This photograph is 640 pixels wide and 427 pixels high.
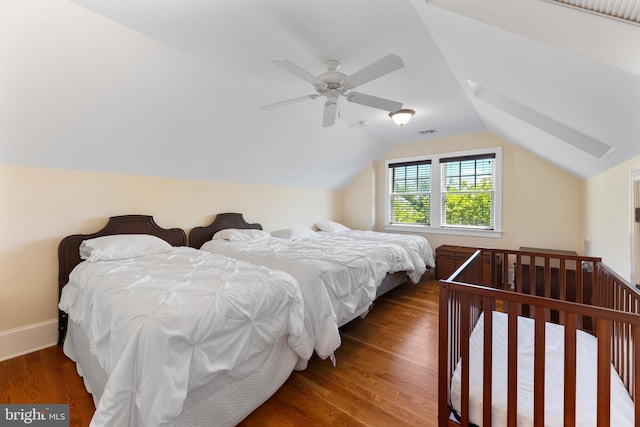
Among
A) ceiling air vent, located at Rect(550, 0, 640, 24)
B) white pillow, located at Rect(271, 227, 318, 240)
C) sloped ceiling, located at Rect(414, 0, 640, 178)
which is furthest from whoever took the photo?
white pillow, located at Rect(271, 227, 318, 240)

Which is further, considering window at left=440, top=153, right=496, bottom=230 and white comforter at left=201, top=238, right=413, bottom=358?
window at left=440, top=153, right=496, bottom=230

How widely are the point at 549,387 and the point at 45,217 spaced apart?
3962 mm

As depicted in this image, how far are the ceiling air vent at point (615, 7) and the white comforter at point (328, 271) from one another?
203 centimetres

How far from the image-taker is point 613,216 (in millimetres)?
2336

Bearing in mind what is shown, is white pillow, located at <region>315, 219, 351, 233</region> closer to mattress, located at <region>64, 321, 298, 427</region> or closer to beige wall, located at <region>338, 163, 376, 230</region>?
beige wall, located at <region>338, 163, 376, 230</region>

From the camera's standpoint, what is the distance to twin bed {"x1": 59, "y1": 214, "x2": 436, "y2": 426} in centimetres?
122

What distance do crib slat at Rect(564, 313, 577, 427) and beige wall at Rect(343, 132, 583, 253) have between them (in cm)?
366

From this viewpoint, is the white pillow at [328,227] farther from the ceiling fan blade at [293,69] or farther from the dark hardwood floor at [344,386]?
the ceiling fan blade at [293,69]

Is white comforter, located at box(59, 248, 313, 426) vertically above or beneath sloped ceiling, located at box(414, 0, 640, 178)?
beneath

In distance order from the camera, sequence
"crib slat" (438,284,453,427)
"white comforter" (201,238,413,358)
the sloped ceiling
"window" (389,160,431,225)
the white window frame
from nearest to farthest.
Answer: the sloped ceiling < "crib slat" (438,284,453,427) < "white comforter" (201,238,413,358) < the white window frame < "window" (389,160,431,225)

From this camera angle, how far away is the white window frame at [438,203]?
436 centimetres

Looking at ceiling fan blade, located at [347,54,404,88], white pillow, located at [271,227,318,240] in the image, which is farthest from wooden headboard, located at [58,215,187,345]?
ceiling fan blade, located at [347,54,404,88]

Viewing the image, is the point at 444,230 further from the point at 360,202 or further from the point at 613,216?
the point at 613,216

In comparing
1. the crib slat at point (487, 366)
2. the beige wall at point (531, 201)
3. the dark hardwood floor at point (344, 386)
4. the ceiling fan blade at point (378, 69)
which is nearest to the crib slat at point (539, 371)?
the crib slat at point (487, 366)
